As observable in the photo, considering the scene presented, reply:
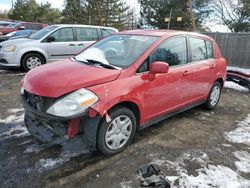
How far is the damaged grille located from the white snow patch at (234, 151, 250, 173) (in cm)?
253

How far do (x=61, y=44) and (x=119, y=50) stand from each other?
16.5 feet

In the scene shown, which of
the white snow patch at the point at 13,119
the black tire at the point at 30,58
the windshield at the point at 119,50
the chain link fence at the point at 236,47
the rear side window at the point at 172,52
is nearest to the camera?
the windshield at the point at 119,50

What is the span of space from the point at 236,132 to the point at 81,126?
113 inches

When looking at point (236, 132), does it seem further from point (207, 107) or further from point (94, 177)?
point (94, 177)

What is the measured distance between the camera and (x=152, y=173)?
3.02 metres

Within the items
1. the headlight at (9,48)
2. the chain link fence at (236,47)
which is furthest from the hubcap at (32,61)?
the chain link fence at (236,47)

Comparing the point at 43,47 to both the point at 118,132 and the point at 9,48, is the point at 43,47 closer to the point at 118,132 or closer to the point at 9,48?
the point at 9,48

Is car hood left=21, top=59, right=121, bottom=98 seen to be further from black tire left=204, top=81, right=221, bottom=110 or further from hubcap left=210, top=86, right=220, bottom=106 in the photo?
hubcap left=210, top=86, right=220, bottom=106

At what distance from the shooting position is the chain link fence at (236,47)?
1145 centimetres

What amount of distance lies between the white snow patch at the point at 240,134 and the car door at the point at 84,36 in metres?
5.78

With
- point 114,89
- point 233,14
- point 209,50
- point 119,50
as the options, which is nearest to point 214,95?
point 209,50

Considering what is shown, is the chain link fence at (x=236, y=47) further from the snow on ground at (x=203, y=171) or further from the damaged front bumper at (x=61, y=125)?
the damaged front bumper at (x=61, y=125)

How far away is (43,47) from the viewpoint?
818 cm

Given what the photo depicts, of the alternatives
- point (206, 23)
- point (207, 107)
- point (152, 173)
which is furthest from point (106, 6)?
point (152, 173)
